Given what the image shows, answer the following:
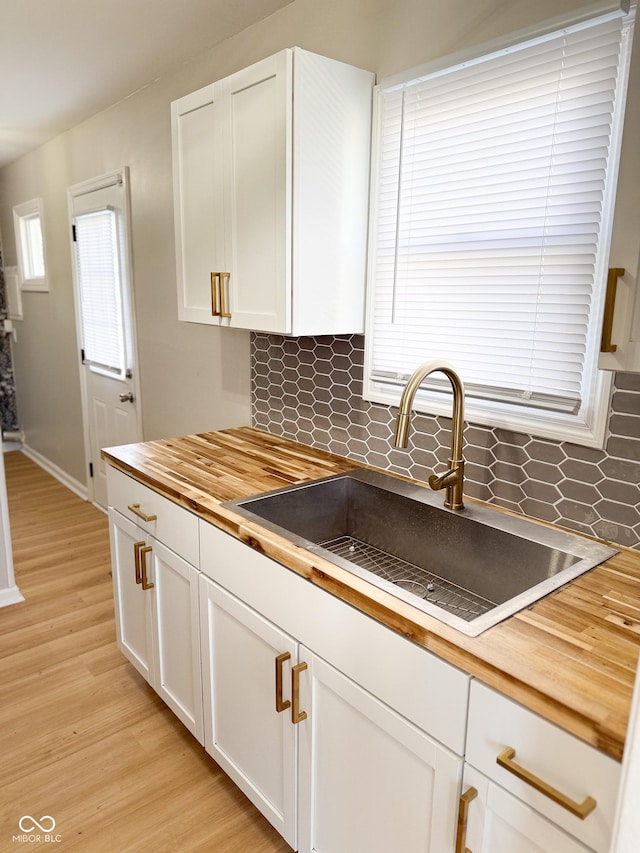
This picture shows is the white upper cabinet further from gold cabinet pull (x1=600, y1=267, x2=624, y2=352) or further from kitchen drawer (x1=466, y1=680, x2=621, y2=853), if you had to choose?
kitchen drawer (x1=466, y1=680, x2=621, y2=853)

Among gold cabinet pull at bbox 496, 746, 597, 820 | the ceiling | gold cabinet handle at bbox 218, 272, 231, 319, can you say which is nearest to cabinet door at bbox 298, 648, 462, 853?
gold cabinet pull at bbox 496, 746, 597, 820

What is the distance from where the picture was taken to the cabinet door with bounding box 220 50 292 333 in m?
1.68

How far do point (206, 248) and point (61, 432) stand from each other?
3.01 m

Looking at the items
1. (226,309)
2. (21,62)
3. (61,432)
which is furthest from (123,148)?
(61,432)

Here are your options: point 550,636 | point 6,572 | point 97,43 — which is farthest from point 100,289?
point 550,636

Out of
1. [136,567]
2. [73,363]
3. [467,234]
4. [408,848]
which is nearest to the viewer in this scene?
[408,848]

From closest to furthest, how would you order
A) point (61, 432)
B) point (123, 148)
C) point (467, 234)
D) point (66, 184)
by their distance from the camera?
point (467, 234)
point (123, 148)
point (66, 184)
point (61, 432)

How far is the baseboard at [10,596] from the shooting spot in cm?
284

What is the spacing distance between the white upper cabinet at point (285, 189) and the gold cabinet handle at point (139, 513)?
67 centimetres

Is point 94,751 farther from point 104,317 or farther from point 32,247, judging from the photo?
point 32,247

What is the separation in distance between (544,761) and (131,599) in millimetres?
1603

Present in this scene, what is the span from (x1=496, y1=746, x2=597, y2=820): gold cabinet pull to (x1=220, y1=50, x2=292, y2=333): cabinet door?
1.23 metres

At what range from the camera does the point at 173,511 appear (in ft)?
5.74

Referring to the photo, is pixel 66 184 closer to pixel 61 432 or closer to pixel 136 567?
pixel 61 432
